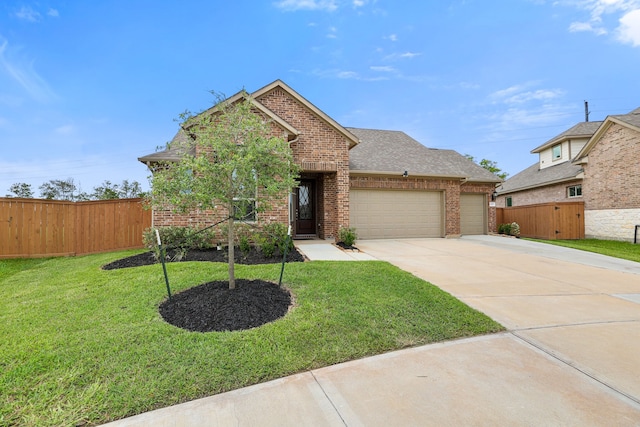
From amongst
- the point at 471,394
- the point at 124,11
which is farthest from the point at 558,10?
the point at 124,11

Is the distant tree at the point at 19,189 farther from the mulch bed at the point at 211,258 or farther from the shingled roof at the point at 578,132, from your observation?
the shingled roof at the point at 578,132

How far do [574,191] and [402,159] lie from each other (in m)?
10.6

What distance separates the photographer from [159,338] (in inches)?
122

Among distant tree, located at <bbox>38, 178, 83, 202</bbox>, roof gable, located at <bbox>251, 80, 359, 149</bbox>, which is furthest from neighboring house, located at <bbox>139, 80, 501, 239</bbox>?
distant tree, located at <bbox>38, 178, 83, 202</bbox>

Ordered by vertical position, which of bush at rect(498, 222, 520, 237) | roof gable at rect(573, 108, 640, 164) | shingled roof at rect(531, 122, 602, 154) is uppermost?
shingled roof at rect(531, 122, 602, 154)

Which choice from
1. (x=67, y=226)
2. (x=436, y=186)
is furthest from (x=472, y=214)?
(x=67, y=226)

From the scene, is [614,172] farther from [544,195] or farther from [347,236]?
[347,236]

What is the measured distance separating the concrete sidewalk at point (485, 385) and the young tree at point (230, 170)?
95.7 inches

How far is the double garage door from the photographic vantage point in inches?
460

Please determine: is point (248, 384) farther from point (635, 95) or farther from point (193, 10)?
point (635, 95)

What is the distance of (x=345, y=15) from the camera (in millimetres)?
11297

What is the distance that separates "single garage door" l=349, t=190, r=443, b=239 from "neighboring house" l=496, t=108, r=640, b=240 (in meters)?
8.14

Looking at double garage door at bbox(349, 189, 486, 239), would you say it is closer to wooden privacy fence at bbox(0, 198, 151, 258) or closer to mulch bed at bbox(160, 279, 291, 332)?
mulch bed at bbox(160, 279, 291, 332)

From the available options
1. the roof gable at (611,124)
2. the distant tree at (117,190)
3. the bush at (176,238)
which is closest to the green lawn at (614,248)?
the roof gable at (611,124)
